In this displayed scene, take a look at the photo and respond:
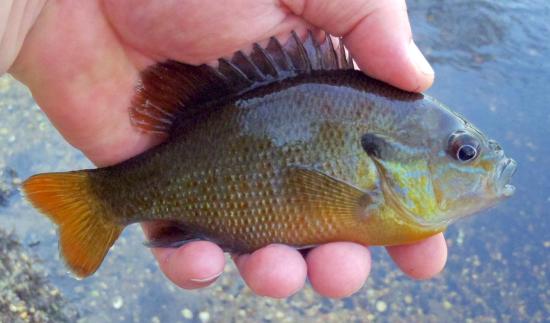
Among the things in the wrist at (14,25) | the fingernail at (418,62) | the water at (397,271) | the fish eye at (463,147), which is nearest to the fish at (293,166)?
the fish eye at (463,147)

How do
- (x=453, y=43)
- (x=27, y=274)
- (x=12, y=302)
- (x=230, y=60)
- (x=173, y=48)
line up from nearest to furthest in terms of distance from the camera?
(x=230, y=60) → (x=173, y=48) → (x=12, y=302) → (x=27, y=274) → (x=453, y=43)

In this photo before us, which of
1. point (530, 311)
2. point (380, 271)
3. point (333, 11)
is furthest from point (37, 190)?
point (530, 311)

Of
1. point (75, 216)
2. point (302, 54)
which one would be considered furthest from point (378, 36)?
point (75, 216)

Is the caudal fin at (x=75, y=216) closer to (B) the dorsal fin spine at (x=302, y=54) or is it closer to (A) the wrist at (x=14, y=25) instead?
(A) the wrist at (x=14, y=25)

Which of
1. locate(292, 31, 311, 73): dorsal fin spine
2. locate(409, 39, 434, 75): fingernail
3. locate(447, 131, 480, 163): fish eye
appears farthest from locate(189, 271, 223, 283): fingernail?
locate(409, 39, 434, 75): fingernail

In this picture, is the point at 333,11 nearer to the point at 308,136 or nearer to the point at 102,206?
the point at 308,136

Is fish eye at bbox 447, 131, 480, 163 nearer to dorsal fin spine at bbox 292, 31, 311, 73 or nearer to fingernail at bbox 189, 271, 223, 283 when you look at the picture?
dorsal fin spine at bbox 292, 31, 311, 73
